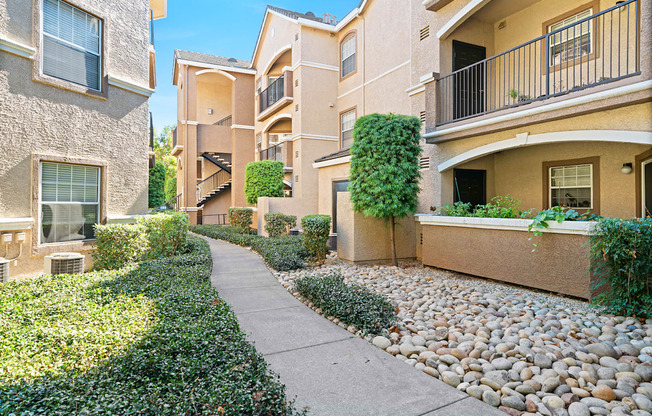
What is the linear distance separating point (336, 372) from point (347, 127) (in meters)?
14.0

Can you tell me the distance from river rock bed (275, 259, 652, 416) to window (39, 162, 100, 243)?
6119 mm

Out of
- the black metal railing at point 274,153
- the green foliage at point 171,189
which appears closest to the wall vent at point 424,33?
the black metal railing at point 274,153

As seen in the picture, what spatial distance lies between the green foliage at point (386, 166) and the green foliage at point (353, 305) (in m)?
3.05

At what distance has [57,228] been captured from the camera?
23.6 feet

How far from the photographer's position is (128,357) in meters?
3.00

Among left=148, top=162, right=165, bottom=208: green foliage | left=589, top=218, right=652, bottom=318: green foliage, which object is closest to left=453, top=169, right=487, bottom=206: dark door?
left=589, top=218, right=652, bottom=318: green foliage

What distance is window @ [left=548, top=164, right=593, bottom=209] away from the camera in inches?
327

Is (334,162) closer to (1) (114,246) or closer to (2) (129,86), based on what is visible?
(2) (129,86)

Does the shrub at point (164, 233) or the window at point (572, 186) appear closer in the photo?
the window at point (572, 186)

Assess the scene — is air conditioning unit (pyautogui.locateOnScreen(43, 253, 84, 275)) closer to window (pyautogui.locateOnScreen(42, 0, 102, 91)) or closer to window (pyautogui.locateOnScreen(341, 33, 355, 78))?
window (pyautogui.locateOnScreen(42, 0, 102, 91))

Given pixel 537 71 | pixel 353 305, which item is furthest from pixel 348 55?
pixel 353 305

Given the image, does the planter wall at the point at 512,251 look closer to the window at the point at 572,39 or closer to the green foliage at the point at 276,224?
the window at the point at 572,39

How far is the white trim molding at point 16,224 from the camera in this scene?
621cm

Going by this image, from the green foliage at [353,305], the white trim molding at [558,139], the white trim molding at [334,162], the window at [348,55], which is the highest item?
the window at [348,55]
